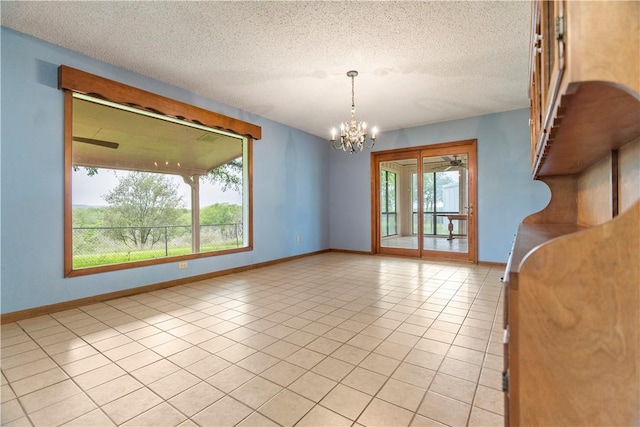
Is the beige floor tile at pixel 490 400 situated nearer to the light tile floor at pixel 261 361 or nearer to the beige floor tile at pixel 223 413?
the light tile floor at pixel 261 361

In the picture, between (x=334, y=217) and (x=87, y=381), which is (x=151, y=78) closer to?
(x=87, y=381)

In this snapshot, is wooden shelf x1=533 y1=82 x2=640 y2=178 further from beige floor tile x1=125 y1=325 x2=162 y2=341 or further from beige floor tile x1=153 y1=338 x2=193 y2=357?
beige floor tile x1=125 y1=325 x2=162 y2=341

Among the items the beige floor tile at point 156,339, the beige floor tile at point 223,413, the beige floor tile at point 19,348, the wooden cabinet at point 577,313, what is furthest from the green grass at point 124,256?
the wooden cabinet at point 577,313

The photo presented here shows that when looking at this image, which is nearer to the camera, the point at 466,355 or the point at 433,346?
the point at 466,355

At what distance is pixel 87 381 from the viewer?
1.82 meters

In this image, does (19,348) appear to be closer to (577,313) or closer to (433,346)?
(433,346)

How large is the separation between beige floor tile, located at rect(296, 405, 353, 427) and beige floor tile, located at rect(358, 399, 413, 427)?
0.09 meters

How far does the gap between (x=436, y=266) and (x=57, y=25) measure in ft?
19.7

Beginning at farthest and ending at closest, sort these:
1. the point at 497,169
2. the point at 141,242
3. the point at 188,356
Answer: the point at 497,169
the point at 141,242
the point at 188,356

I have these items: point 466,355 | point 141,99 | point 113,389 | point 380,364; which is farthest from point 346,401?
point 141,99

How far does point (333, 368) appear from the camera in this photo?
195 centimetres

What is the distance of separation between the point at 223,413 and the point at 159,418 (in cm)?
32

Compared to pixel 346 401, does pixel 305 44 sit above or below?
above

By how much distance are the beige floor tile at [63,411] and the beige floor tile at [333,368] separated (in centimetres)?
130
